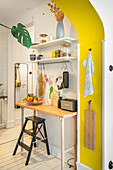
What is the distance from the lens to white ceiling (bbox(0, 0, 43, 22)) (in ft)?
9.06

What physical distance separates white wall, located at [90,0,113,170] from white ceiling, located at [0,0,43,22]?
1487 millimetres

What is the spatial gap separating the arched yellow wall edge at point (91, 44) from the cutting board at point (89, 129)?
0.17 feet

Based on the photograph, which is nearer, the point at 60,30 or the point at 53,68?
the point at 60,30

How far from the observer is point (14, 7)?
3.00 m

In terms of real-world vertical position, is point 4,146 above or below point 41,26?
below

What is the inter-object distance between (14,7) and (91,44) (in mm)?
2001

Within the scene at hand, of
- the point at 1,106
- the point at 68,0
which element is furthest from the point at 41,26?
the point at 1,106

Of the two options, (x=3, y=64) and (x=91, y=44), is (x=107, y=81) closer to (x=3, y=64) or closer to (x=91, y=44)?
(x=91, y=44)

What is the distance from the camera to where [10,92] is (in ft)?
13.4

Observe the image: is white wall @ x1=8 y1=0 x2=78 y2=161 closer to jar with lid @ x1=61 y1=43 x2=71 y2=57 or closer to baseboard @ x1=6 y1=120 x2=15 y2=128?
jar with lid @ x1=61 y1=43 x2=71 y2=57

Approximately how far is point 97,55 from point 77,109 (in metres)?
0.76

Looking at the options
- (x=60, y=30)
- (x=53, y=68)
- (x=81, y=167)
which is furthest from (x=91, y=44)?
(x=81, y=167)

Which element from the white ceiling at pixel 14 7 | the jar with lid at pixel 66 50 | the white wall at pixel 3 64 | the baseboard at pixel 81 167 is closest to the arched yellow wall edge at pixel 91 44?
the baseboard at pixel 81 167

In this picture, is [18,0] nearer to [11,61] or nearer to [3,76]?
[11,61]
